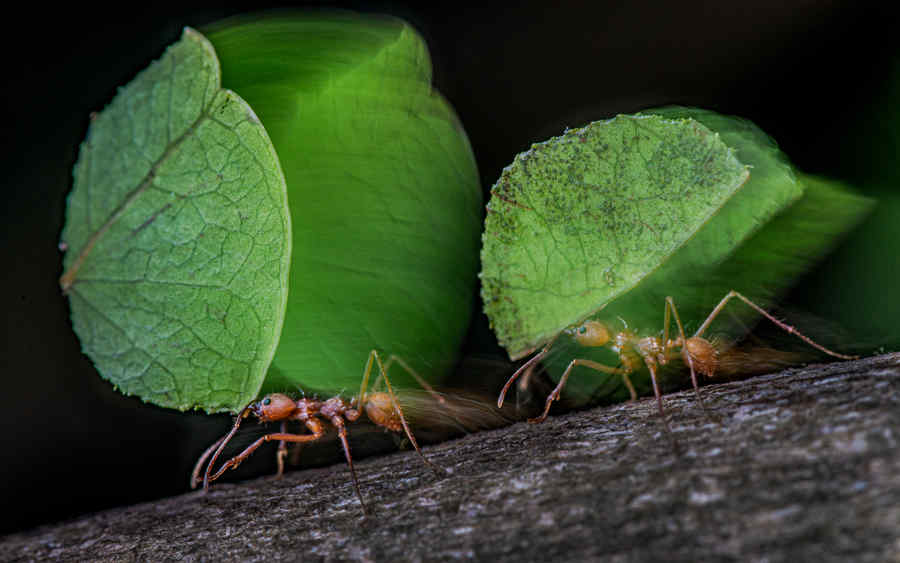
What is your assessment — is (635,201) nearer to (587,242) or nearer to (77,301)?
(587,242)

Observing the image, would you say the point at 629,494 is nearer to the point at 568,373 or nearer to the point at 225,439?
the point at 568,373

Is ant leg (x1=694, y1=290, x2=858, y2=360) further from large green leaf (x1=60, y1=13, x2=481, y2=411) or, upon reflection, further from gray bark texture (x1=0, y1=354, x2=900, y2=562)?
large green leaf (x1=60, y1=13, x2=481, y2=411)

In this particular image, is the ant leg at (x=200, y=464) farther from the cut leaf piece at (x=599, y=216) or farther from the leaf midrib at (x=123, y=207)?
the cut leaf piece at (x=599, y=216)

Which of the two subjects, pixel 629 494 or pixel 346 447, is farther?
pixel 346 447

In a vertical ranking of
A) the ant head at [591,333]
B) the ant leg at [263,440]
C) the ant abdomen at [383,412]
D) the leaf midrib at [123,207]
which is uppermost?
the leaf midrib at [123,207]

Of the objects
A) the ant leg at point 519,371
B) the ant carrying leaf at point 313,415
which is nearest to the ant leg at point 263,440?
the ant carrying leaf at point 313,415

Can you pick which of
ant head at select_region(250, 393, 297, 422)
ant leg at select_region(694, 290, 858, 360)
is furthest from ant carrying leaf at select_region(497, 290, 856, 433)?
ant head at select_region(250, 393, 297, 422)

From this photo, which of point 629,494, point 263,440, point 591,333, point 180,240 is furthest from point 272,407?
point 629,494
